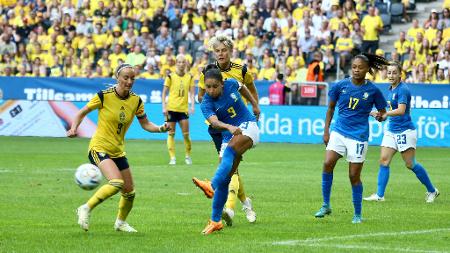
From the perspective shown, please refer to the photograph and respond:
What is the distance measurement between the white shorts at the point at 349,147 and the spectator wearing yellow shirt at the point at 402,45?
20.5 metres

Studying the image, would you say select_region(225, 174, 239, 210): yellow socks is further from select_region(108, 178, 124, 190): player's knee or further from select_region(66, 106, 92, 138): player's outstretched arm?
select_region(66, 106, 92, 138): player's outstretched arm

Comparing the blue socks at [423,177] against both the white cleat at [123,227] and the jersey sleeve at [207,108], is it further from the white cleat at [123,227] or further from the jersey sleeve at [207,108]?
the white cleat at [123,227]

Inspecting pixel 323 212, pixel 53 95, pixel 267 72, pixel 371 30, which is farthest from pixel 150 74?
pixel 323 212

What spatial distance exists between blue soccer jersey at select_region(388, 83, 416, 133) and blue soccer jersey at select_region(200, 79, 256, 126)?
415cm

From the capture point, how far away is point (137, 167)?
22.1m

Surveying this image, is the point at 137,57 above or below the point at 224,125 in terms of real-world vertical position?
below

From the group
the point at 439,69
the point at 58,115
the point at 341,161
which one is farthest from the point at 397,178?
the point at 58,115

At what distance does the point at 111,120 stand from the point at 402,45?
22.7 meters

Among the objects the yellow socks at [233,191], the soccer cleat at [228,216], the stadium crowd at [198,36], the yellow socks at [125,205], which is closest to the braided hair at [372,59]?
the yellow socks at [233,191]

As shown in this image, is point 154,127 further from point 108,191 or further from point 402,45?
point 402,45

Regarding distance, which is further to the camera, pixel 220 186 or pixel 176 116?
pixel 176 116

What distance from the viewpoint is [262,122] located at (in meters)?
31.9

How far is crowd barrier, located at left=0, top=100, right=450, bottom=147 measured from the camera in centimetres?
2992

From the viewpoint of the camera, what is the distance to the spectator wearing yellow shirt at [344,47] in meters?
34.0
